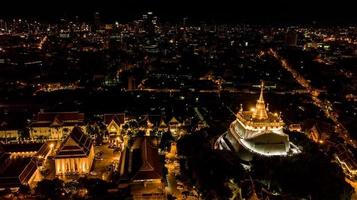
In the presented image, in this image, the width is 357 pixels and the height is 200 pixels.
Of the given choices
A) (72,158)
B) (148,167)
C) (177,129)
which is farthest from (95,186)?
(177,129)

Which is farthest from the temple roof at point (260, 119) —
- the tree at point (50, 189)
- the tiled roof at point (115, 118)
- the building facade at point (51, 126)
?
the building facade at point (51, 126)

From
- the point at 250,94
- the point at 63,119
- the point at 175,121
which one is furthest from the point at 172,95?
the point at 63,119

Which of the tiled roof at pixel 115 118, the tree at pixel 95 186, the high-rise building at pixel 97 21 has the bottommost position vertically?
the tree at pixel 95 186

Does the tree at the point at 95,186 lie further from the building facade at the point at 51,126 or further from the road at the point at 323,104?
Result: the road at the point at 323,104

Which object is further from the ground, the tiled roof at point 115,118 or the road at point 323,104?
the tiled roof at point 115,118

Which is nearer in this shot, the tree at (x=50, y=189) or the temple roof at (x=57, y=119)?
the tree at (x=50, y=189)

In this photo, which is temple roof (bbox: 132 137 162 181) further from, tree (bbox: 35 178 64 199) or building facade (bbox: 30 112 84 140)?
building facade (bbox: 30 112 84 140)

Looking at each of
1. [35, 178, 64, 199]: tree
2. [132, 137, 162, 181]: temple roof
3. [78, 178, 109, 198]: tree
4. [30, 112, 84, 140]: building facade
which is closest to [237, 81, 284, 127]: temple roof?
[132, 137, 162, 181]: temple roof

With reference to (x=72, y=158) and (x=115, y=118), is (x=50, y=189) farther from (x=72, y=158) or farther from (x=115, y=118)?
(x=115, y=118)
